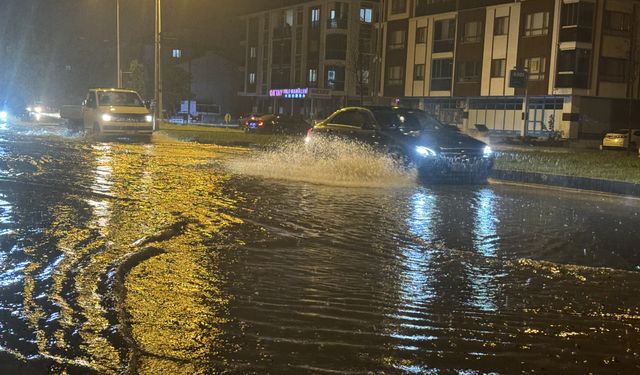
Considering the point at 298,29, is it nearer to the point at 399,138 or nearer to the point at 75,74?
the point at 75,74

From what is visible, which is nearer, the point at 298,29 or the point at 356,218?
the point at 356,218

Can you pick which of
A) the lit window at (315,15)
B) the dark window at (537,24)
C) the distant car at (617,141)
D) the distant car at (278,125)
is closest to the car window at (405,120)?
the distant car at (278,125)

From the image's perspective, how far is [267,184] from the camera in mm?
13781

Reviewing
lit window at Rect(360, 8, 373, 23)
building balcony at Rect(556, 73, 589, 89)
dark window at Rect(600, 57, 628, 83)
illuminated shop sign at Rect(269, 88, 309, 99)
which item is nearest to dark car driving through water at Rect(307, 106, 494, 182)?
building balcony at Rect(556, 73, 589, 89)

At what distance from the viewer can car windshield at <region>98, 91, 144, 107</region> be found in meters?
28.3

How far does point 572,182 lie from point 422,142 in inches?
155

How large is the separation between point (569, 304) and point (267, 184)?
340 inches

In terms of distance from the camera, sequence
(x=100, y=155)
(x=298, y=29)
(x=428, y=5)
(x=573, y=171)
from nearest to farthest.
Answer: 1. (x=573, y=171)
2. (x=100, y=155)
3. (x=428, y=5)
4. (x=298, y=29)

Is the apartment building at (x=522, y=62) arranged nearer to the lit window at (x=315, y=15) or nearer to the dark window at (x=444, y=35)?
the dark window at (x=444, y=35)

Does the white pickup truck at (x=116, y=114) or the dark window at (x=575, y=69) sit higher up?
the dark window at (x=575, y=69)

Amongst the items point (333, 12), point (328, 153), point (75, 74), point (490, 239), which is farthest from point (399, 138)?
point (75, 74)

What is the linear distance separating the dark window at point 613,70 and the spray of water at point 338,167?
37421 mm

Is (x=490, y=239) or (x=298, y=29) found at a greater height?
(x=298, y=29)

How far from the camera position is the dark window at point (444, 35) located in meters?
58.4
